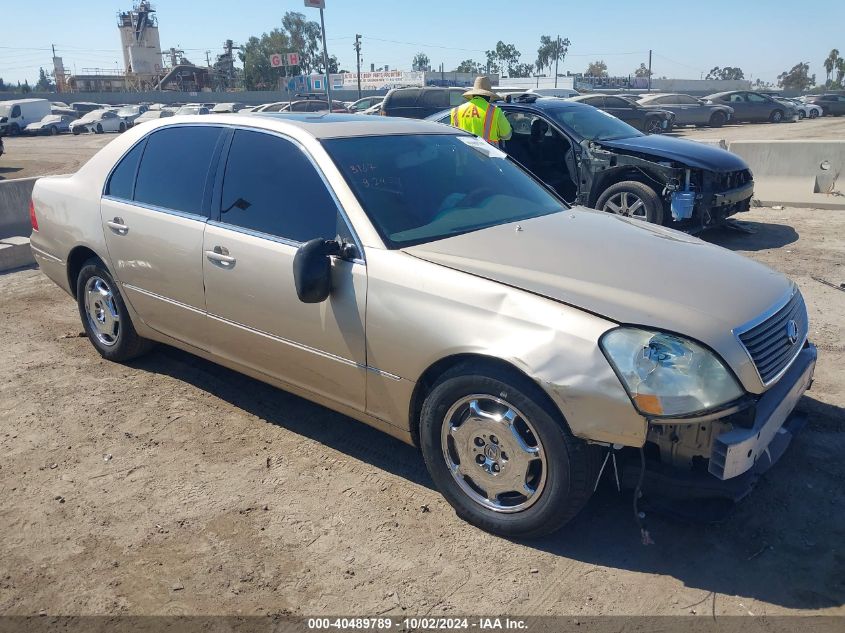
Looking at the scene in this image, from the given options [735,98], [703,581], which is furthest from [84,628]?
[735,98]

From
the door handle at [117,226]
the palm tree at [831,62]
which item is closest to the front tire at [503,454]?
the door handle at [117,226]

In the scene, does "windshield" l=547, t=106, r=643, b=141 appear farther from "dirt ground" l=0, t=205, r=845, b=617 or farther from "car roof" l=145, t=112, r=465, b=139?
"dirt ground" l=0, t=205, r=845, b=617

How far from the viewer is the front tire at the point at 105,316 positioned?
476 cm

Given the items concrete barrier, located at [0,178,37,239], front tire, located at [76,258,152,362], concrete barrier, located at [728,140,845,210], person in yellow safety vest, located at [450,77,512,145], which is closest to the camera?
front tire, located at [76,258,152,362]

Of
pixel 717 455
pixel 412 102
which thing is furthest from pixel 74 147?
pixel 717 455

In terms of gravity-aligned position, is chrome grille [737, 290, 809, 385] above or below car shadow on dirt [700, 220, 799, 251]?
above

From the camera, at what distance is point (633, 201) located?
8117 millimetres

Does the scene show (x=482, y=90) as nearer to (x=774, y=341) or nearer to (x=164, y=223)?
(x=164, y=223)

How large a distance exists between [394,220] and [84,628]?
2124 mm

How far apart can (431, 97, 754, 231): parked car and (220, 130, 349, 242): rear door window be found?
4941mm

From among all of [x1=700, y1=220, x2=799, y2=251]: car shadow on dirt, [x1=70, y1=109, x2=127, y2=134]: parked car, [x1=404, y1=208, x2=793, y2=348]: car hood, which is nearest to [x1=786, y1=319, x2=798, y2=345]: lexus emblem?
[x1=404, y1=208, x2=793, y2=348]: car hood

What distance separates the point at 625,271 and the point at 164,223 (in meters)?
2.66

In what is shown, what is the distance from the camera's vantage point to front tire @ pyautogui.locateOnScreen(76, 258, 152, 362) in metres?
4.76

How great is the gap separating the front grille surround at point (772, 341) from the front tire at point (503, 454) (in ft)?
2.44
